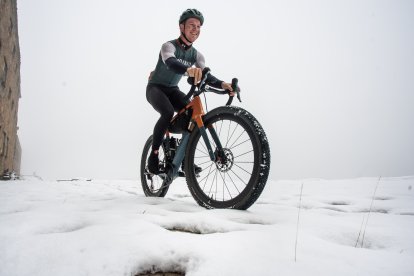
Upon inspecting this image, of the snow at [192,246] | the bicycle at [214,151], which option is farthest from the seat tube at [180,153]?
the snow at [192,246]

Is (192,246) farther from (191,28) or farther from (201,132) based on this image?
(191,28)

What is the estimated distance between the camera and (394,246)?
160 cm

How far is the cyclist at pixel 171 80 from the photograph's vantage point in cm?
344

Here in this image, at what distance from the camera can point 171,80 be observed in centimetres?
390

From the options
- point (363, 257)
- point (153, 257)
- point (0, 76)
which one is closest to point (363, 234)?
point (363, 257)

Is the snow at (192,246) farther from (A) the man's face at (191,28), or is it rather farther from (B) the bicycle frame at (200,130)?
(A) the man's face at (191,28)

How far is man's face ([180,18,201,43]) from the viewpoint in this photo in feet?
11.8

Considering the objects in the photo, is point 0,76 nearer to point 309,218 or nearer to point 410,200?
point 309,218

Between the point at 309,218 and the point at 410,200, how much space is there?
6.64ft

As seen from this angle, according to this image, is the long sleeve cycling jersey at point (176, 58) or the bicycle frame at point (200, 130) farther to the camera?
the long sleeve cycling jersey at point (176, 58)

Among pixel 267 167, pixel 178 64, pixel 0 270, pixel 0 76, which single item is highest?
pixel 0 76

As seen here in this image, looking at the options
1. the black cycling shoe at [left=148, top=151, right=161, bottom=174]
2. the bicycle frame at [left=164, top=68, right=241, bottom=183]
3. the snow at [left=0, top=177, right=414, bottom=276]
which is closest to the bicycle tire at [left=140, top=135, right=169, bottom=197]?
Result: the black cycling shoe at [left=148, top=151, right=161, bottom=174]

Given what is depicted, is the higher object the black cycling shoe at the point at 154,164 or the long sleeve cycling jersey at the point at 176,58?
the long sleeve cycling jersey at the point at 176,58

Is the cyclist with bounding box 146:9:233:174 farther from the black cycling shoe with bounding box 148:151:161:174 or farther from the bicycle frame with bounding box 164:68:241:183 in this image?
the bicycle frame with bounding box 164:68:241:183
